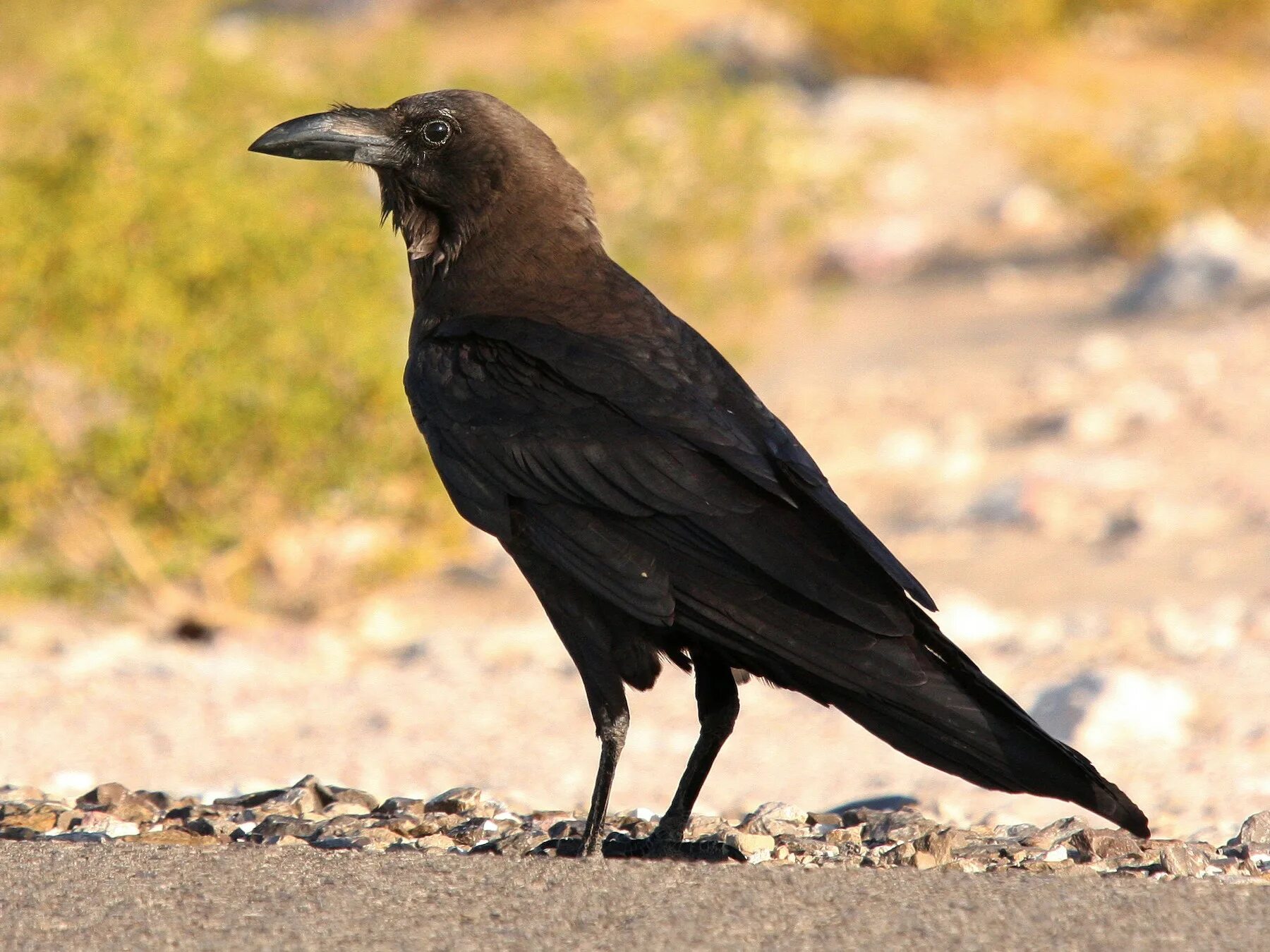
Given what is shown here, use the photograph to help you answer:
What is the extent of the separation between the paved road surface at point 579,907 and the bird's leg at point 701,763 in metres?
0.60

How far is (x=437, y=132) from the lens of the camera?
16.9 ft

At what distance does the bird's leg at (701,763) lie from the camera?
4.43 meters

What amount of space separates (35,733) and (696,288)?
864cm

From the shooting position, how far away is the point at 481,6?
3675 cm

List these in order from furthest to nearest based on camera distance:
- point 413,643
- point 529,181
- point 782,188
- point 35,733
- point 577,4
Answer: point 577,4, point 782,188, point 413,643, point 35,733, point 529,181

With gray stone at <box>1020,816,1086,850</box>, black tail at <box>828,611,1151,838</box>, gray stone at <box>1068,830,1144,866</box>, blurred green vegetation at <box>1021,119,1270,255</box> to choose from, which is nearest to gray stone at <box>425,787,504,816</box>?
black tail at <box>828,611,1151,838</box>

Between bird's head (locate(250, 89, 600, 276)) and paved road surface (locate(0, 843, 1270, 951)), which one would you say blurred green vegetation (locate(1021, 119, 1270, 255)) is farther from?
paved road surface (locate(0, 843, 1270, 951))

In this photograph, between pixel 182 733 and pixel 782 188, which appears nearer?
pixel 182 733

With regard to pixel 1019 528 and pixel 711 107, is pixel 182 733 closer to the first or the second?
pixel 1019 528

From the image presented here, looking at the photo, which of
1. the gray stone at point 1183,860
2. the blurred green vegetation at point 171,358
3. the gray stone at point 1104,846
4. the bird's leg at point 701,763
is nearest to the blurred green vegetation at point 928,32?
the blurred green vegetation at point 171,358

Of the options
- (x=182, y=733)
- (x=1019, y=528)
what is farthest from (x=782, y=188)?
(x=182, y=733)

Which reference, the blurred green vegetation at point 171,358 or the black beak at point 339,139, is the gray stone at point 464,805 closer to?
the black beak at point 339,139

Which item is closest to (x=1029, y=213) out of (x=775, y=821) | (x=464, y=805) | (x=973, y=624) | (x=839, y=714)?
(x=973, y=624)

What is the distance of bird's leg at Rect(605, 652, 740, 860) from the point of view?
14.5 ft
